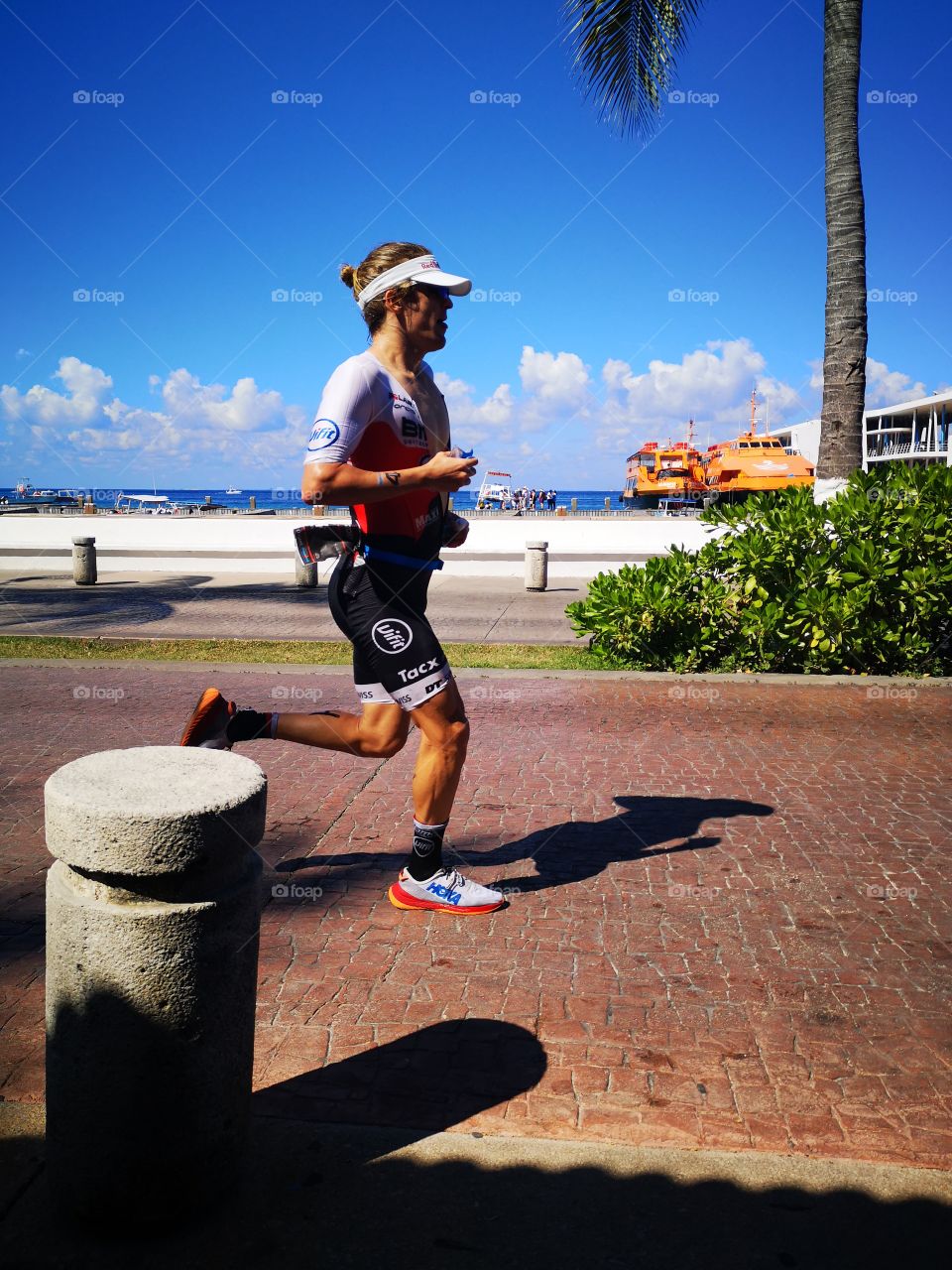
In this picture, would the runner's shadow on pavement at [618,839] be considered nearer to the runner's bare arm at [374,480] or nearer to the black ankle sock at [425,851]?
the black ankle sock at [425,851]

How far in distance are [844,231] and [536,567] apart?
8.12 metres

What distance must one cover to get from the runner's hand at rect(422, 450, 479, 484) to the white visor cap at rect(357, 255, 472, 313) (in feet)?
2.17

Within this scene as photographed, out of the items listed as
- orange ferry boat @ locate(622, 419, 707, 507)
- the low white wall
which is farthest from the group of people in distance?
the low white wall

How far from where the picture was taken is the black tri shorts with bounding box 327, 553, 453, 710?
3697 mm

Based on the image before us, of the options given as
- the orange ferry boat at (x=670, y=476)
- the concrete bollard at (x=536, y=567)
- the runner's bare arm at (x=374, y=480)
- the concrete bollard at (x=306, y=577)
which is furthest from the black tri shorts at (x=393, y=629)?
the orange ferry boat at (x=670, y=476)

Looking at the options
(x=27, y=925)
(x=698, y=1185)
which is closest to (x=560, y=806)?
(x=27, y=925)

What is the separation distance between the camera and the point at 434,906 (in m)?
3.94

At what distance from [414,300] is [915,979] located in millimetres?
2942

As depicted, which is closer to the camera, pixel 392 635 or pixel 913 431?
pixel 392 635

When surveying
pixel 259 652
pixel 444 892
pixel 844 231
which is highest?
pixel 844 231

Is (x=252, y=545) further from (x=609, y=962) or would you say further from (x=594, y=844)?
(x=609, y=962)

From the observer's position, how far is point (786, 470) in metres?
48.8

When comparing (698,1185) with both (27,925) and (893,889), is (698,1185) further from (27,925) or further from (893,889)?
(27,925)

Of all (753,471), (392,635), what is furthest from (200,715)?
(753,471)
